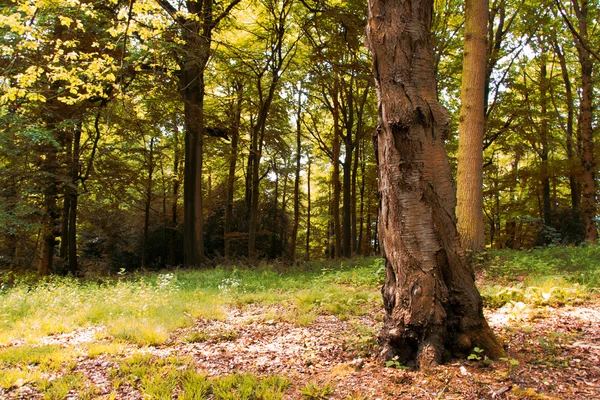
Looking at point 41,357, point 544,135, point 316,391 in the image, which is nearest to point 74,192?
point 41,357

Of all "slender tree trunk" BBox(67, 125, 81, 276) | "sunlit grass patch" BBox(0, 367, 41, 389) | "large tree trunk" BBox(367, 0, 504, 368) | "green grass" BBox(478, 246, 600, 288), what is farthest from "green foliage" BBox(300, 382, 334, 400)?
"slender tree trunk" BBox(67, 125, 81, 276)

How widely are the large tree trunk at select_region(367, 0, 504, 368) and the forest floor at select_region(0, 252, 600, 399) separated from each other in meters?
0.25

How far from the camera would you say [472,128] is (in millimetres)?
7500

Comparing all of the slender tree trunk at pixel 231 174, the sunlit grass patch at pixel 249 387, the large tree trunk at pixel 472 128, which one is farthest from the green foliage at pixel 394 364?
the slender tree trunk at pixel 231 174

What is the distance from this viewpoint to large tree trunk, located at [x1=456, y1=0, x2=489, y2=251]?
740 cm

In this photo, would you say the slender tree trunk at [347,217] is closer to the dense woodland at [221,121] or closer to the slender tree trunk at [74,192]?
the dense woodland at [221,121]

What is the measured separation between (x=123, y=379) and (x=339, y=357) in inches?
70.1

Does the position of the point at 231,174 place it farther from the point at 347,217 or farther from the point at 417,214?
the point at 417,214

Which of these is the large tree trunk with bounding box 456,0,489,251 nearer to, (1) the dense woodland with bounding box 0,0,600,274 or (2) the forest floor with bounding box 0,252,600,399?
(1) the dense woodland with bounding box 0,0,600,274

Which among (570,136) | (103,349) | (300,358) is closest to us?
(300,358)

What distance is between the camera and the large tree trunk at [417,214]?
2877 mm

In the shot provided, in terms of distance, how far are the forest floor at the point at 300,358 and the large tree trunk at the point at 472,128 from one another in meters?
2.18

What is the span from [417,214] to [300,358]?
1660 millimetres

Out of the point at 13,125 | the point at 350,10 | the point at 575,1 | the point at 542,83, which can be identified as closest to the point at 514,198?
the point at 542,83
